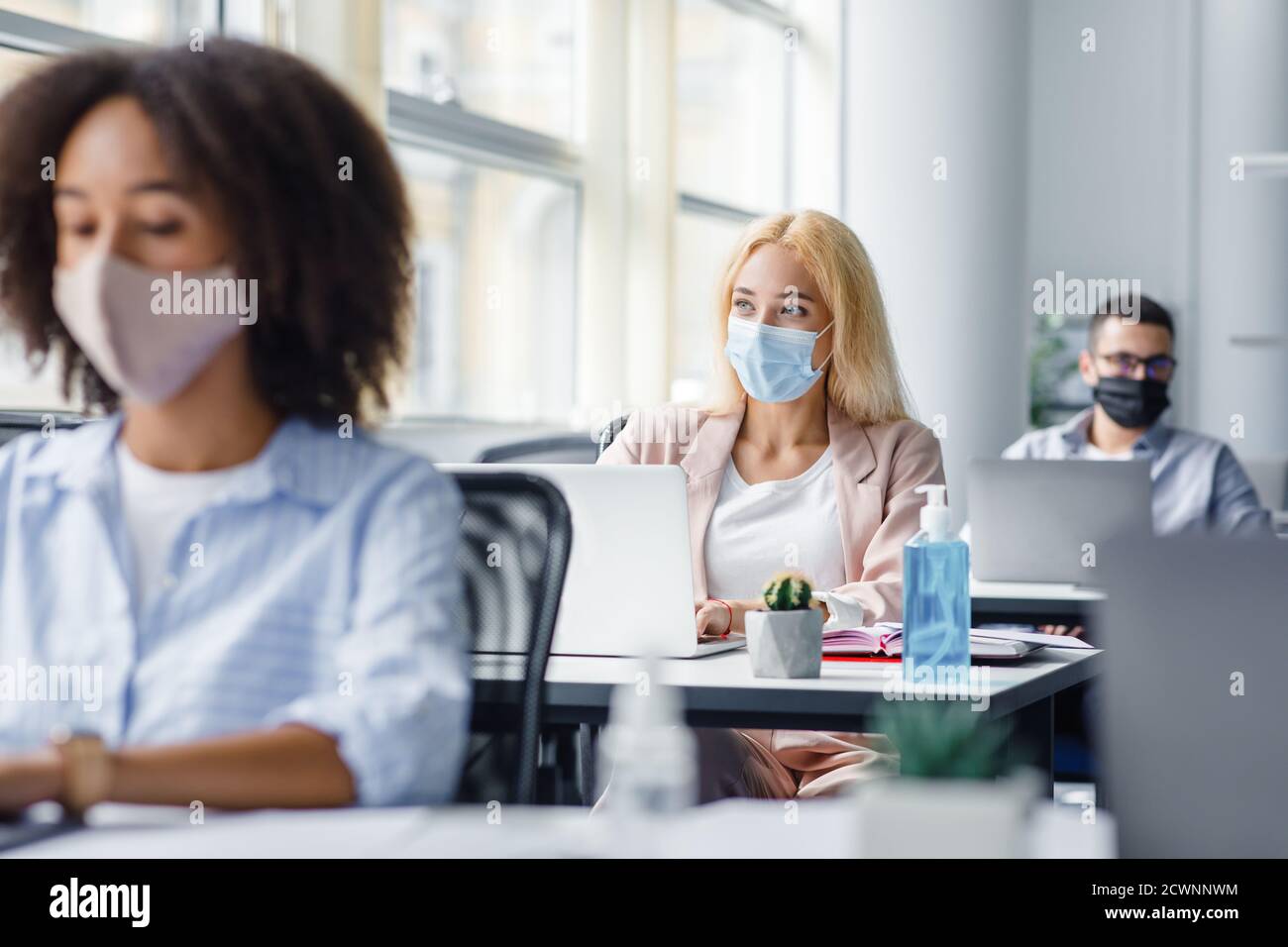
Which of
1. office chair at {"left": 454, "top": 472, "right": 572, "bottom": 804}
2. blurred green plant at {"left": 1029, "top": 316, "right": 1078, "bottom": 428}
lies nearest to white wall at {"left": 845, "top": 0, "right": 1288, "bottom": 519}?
blurred green plant at {"left": 1029, "top": 316, "right": 1078, "bottom": 428}

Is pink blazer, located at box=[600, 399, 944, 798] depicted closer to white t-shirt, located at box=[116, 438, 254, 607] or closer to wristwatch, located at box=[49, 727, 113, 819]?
white t-shirt, located at box=[116, 438, 254, 607]

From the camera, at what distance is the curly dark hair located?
1085 mm

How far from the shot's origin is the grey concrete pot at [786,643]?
1688mm

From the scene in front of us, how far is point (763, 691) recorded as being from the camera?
1633mm

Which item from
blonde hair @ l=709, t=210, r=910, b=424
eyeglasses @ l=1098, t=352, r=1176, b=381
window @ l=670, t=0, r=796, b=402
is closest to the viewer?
blonde hair @ l=709, t=210, r=910, b=424

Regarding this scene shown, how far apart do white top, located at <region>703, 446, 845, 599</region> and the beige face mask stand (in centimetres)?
121

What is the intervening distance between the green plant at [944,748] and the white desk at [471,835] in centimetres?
6

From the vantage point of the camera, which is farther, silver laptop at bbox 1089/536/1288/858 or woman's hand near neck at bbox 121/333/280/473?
woman's hand near neck at bbox 121/333/280/473

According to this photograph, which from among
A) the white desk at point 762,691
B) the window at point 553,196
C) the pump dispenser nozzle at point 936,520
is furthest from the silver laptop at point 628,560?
the window at point 553,196

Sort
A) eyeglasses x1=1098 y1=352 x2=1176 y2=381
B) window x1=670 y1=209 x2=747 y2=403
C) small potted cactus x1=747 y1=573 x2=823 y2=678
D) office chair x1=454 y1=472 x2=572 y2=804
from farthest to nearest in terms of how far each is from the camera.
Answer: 1. window x1=670 y1=209 x2=747 y2=403
2. eyeglasses x1=1098 y1=352 x2=1176 y2=381
3. small potted cactus x1=747 y1=573 x2=823 y2=678
4. office chair x1=454 y1=472 x2=572 y2=804

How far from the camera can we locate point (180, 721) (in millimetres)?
1074

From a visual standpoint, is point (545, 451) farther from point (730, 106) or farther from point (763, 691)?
point (730, 106)
